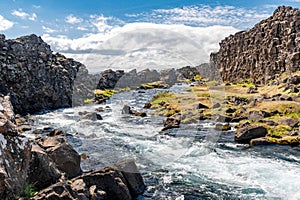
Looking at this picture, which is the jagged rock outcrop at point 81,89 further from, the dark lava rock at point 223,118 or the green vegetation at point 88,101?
the dark lava rock at point 223,118

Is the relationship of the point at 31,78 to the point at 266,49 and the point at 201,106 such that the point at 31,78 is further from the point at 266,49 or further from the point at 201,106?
the point at 266,49

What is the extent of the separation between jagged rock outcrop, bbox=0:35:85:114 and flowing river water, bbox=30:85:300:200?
21510mm

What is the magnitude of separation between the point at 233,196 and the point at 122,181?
28.4 feet

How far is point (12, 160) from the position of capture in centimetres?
1354

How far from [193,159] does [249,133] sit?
11173mm

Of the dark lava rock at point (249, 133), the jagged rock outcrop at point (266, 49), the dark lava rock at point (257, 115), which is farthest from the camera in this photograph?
the jagged rock outcrop at point (266, 49)

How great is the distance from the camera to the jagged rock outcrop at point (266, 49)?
106500 millimetres

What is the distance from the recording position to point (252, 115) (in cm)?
4922

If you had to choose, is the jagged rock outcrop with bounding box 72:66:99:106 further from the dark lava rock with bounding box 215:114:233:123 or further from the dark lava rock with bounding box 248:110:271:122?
the dark lava rock with bounding box 248:110:271:122

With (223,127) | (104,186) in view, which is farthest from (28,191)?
(223,127)

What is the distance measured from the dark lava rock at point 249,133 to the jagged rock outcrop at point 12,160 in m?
29.4

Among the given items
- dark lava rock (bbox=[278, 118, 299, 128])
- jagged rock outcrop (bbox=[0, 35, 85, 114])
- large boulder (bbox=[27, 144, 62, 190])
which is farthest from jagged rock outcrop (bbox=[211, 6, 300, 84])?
large boulder (bbox=[27, 144, 62, 190])

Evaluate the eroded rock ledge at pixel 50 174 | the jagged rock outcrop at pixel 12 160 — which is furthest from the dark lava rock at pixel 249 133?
the jagged rock outcrop at pixel 12 160

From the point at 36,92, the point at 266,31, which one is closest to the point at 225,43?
the point at 266,31
